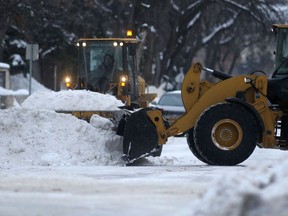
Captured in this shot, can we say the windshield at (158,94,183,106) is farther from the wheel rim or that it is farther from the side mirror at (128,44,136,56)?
the wheel rim

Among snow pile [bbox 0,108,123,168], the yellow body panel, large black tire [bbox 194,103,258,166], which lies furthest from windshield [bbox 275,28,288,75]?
snow pile [bbox 0,108,123,168]

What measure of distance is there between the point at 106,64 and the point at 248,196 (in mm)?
16709

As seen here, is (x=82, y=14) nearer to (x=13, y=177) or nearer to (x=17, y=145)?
(x=17, y=145)

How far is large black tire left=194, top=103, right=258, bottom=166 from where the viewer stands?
42.6 feet

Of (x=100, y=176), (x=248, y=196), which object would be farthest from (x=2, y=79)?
(x=248, y=196)

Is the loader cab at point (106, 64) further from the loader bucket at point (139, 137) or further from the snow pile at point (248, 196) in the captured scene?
the snow pile at point (248, 196)

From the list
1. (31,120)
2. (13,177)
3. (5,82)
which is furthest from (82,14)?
(13,177)

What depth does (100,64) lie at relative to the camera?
22.8m

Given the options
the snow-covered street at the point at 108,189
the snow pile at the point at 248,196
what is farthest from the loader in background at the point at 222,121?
the snow pile at the point at 248,196

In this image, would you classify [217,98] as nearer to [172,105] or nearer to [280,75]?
[280,75]

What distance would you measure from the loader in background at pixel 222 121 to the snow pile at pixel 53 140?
2.36 feet

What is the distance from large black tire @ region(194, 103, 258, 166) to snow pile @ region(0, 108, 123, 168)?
169 cm

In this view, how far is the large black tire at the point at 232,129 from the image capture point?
13.0 m

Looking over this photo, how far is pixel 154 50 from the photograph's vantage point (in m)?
49.4
